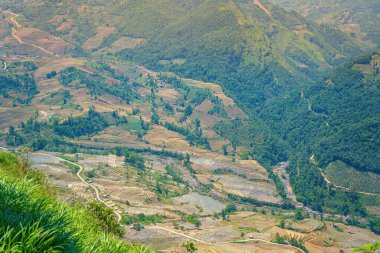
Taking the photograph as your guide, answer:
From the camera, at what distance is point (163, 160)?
97.1 meters

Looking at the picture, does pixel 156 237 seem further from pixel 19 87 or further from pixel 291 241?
pixel 19 87

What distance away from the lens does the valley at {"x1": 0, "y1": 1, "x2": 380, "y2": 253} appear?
65375mm

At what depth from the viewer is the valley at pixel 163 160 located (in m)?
65.4

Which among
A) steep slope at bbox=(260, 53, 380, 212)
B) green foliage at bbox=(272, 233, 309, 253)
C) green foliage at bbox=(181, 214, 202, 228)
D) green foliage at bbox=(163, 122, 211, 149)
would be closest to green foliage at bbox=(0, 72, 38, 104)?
green foliage at bbox=(163, 122, 211, 149)

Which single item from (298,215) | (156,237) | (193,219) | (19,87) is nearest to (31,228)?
(156,237)

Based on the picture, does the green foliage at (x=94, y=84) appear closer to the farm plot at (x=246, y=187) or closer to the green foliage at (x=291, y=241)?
the farm plot at (x=246, y=187)

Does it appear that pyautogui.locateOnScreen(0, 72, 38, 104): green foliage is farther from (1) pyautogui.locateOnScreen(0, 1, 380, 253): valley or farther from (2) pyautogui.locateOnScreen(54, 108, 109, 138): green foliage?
(2) pyautogui.locateOnScreen(54, 108, 109, 138): green foliage

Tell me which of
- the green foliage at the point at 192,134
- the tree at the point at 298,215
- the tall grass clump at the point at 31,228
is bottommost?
the green foliage at the point at 192,134

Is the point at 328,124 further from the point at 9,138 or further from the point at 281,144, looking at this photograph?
the point at 9,138

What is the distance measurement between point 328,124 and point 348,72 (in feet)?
62.6

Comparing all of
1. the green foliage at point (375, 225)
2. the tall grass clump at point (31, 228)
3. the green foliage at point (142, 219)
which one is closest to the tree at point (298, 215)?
the green foliage at point (375, 225)

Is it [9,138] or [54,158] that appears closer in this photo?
[54,158]

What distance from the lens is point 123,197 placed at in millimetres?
71938

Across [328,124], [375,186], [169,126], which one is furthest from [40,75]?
[375,186]
